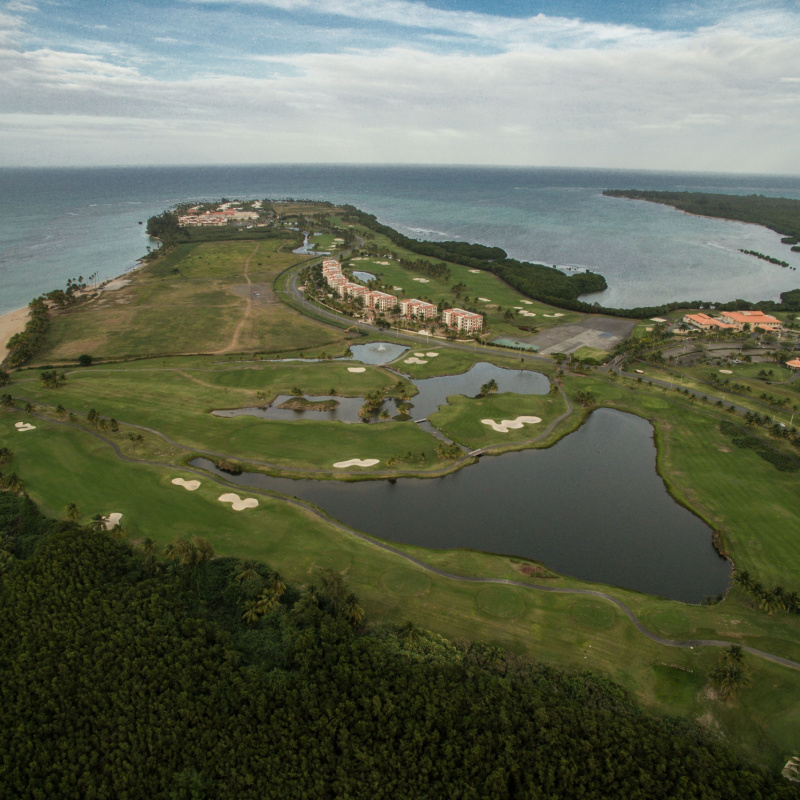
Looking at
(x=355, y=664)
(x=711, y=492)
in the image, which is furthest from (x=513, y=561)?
(x=711, y=492)

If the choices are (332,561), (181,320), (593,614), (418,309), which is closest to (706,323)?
(418,309)

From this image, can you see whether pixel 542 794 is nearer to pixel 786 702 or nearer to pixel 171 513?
pixel 786 702

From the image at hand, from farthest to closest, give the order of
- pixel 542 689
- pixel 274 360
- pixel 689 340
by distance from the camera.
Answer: pixel 689 340 < pixel 274 360 < pixel 542 689

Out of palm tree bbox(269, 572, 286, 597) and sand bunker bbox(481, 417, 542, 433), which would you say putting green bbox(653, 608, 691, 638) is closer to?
palm tree bbox(269, 572, 286, 597)

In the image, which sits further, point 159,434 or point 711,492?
point 159,434

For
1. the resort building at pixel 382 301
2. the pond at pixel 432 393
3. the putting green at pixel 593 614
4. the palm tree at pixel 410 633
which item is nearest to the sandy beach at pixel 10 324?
the pond at pixel 432 393

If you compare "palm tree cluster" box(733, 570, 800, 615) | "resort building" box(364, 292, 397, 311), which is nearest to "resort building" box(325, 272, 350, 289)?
"resort building" box(364, 292, 397, 311)

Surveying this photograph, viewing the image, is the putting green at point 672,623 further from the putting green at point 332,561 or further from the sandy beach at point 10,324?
the sandy beach at point 10,324

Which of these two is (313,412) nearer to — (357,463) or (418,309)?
(357,463)
